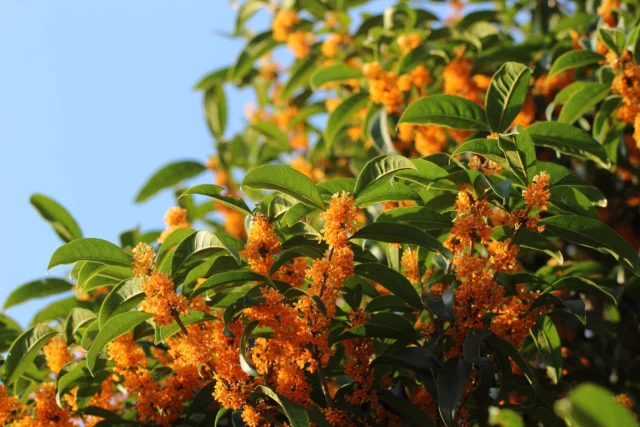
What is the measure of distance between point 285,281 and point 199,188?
1.14 ft

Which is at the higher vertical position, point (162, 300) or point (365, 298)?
point (162, 300)

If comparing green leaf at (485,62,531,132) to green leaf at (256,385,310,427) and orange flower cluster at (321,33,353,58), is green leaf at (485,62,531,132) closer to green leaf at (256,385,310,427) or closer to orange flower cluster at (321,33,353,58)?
green leaf at (256,385,310,427)

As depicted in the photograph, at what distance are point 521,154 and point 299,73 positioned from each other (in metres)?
2.36

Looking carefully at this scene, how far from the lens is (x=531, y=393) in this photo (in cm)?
236

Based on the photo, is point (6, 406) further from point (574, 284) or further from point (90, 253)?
point (574, 284)

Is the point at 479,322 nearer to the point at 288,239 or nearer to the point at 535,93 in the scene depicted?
the point at 288,239

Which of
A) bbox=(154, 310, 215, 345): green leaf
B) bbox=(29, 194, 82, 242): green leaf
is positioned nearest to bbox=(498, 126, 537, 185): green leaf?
bbox=(154, 310, 215, 345): green leaf

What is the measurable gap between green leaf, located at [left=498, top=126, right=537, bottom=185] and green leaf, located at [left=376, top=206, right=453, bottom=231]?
228 mm

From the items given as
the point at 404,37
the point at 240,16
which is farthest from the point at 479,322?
the point at 240,16

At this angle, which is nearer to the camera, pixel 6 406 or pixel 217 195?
pixel 217 195

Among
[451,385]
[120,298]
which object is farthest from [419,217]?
[120,298]

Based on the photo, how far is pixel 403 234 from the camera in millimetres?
2078

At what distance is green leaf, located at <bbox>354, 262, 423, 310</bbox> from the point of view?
2184mm

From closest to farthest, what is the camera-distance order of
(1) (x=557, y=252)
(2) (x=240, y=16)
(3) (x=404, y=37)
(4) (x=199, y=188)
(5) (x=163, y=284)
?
1. (5) (x=163, y=284)
2. (4) (x=199, y=188)
3. (1) (x=557, y=252)
4. (3) (x=404, y=37)
5. (2) (x=240, y=16)
